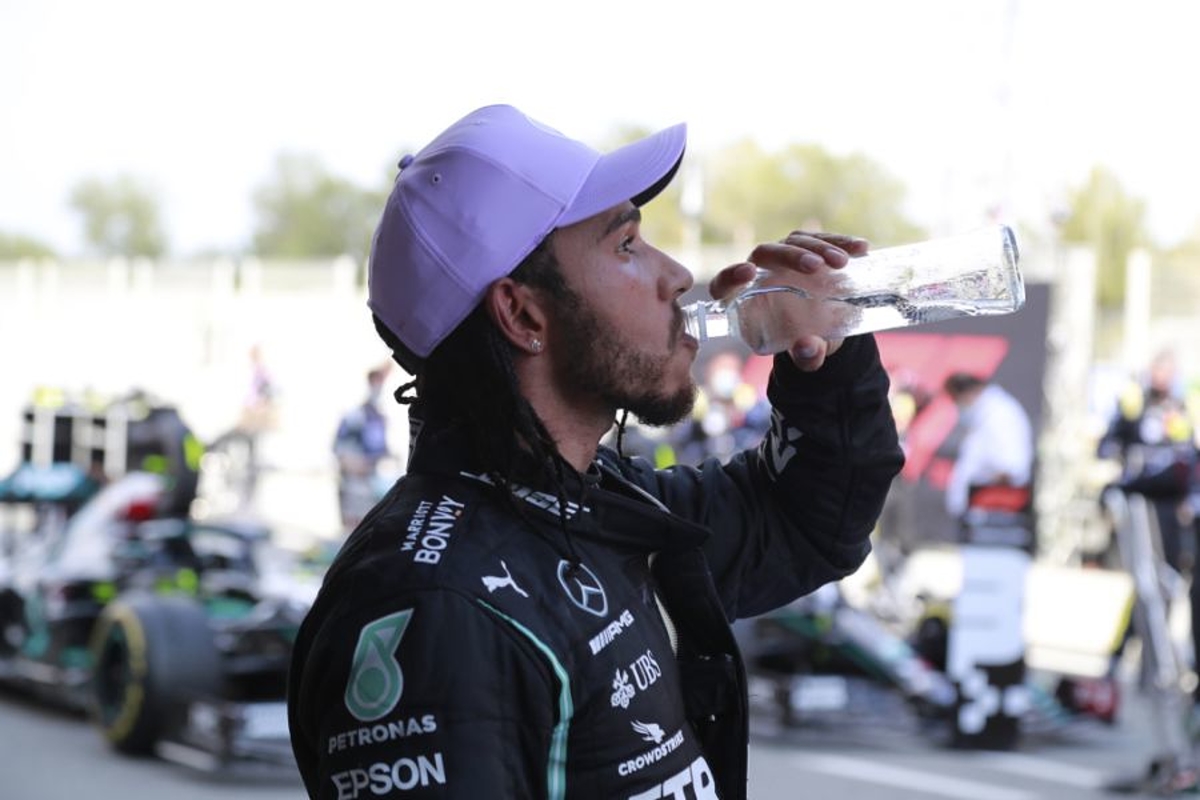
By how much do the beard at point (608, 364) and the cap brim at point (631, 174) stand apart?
98 mm

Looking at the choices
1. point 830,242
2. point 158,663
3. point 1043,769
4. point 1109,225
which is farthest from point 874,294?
point 1109,225

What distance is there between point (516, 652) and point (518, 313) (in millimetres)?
382

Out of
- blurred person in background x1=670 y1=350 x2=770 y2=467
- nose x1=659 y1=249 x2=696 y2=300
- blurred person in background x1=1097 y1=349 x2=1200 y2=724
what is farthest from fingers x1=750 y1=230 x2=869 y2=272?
blurred person in background x1=670 y1=350 x2=770 y2=467

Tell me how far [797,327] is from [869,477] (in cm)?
26

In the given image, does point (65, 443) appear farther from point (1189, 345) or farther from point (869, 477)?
Answer: point (1189, 345)

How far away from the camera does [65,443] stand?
12.1 meters

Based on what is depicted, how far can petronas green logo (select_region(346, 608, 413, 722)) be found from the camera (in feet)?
5.03

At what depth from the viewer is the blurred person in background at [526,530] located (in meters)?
1.55

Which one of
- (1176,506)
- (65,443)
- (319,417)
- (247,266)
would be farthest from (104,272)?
(1176,506)

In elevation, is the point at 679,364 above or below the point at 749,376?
above

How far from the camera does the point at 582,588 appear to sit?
1.70 metres

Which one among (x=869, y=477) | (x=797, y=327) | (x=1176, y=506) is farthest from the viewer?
(x=1176, y=506)

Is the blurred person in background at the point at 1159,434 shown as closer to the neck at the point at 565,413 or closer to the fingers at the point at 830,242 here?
the fingers at the point at 830,242

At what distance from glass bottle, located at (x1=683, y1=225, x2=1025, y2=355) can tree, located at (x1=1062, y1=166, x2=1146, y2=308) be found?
4927cm
